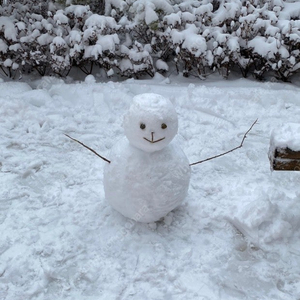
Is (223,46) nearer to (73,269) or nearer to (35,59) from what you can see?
(35,59)

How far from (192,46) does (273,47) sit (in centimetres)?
115

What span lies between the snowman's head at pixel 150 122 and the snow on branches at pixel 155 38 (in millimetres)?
2905

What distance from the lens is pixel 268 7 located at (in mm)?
5738

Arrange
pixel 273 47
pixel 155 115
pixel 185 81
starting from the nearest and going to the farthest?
1. pixel 155 115
2. pixel 273 47
3. pixel 185 81

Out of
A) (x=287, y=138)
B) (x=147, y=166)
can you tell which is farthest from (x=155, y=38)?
(x=287, y=138)

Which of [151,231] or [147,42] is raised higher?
[147,42]

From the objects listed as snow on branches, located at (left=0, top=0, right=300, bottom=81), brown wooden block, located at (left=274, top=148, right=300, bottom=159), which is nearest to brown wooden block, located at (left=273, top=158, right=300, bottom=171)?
brown wooden block, located at (left=274, top=148, right=300, bottom=159)

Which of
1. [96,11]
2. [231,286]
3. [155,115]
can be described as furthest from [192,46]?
[231,286]

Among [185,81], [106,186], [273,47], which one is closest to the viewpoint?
[106,186]

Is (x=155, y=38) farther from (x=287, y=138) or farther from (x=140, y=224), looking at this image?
(x=287, y=138)

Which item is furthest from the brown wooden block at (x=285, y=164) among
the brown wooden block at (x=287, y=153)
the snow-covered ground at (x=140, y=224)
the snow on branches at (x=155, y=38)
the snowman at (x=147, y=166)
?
the snow on branches at (x=155, y=38)

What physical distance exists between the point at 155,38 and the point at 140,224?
3.51m

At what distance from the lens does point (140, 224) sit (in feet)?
9.70

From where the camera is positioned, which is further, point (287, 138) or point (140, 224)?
point (140, 224)
